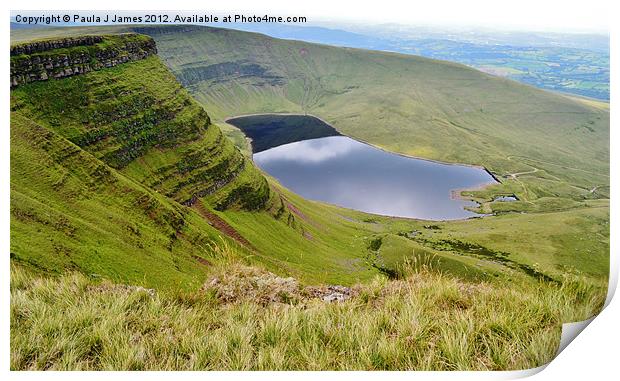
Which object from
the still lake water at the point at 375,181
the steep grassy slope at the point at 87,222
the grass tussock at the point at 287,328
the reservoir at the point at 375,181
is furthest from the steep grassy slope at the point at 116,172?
the reservoir at the point at 375,181

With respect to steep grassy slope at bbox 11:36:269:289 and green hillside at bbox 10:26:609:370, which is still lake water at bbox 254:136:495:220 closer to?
steep grassy slope at bbox 11:36:269:289

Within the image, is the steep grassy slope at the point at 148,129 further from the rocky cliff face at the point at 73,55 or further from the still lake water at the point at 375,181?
the still lake water at the point at 375,181

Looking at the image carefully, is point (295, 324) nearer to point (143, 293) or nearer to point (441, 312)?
point (441, 312)

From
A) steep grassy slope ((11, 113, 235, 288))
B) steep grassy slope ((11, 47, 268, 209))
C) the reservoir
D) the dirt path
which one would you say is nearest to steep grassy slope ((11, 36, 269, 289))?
steep grassy slope ((11, 113, 235, 288))

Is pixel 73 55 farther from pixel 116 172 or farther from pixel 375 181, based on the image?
pixel 375 181

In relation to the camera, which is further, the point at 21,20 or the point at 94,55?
the point at 94,55

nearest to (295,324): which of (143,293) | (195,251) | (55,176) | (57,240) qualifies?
(143,293)

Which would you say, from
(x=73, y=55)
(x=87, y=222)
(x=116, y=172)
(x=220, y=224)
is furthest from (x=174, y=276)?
(x=73, y=55)

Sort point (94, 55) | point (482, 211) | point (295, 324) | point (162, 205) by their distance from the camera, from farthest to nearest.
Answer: point (482, 211) < point (94, 55) < point (162, 205) < point (295, 324)
